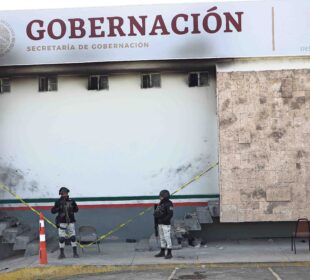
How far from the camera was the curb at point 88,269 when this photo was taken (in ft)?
38.2

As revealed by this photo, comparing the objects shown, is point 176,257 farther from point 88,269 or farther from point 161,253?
point 88,269

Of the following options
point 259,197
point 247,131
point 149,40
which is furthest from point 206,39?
point 259,197

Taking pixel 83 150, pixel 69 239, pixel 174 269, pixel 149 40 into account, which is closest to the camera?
pixel 174 269

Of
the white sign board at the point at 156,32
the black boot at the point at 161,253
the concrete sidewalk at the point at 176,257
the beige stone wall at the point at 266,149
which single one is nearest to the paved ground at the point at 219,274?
the concrete sidewalk at the point at 176,257

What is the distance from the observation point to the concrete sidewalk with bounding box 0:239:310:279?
1181 cm

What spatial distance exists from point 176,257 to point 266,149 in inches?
141

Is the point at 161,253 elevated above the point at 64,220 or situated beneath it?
situated beneath

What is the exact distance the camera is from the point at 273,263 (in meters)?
11.7

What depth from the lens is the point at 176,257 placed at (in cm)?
1265

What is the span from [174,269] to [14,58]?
7.01 m

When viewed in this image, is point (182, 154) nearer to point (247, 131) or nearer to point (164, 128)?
point (164, 128)

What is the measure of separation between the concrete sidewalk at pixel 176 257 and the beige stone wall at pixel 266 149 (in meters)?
0.85

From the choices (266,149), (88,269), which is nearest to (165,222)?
(88,269)

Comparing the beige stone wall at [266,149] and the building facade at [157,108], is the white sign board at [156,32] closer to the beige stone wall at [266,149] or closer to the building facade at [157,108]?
the building facade at [157,108]
